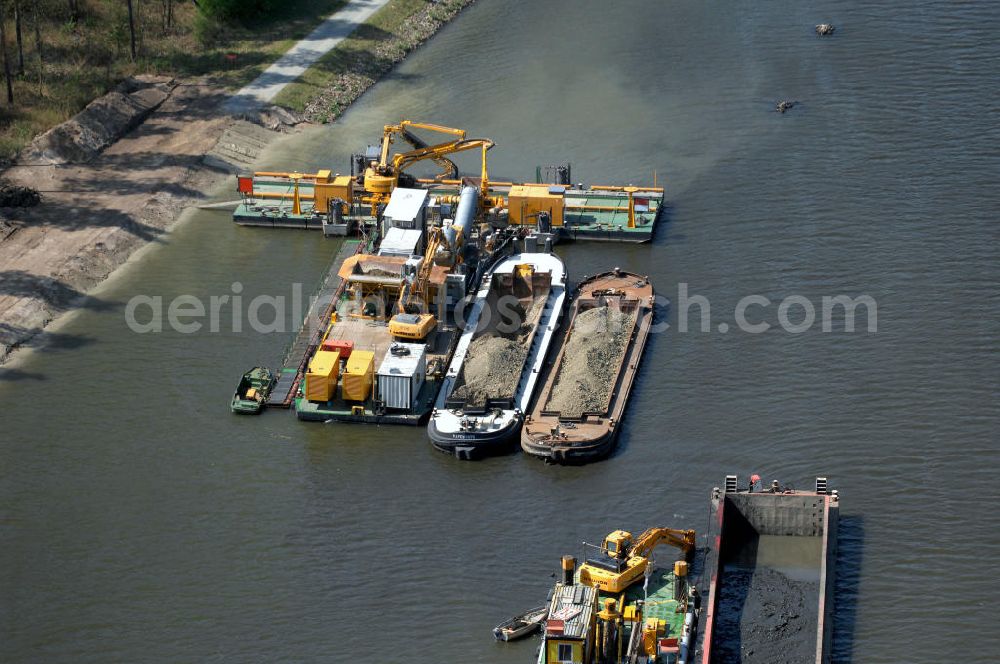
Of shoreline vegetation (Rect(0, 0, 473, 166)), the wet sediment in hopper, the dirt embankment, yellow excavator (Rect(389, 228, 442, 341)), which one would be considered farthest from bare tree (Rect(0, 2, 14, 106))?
the wet sediment in hopper

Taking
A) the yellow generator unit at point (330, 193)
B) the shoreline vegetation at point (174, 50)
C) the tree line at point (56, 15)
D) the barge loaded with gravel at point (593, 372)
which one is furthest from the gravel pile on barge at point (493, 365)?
the tree line at point (56, 15)

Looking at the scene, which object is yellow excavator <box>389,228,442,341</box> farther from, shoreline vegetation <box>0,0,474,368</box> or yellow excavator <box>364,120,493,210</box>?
shoreline vegetation <box>0,0,474,368</box>

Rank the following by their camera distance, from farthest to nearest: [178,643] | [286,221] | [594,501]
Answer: [286,221] < [594,501] < [178,643]

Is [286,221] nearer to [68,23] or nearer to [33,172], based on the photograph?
[33,172]

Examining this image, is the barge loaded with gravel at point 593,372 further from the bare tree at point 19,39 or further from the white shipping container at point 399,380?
the bare tree at point 19,39

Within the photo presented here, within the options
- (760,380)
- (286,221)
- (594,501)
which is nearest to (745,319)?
(760,380)

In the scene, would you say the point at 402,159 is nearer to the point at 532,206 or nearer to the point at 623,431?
the point at 532,206
